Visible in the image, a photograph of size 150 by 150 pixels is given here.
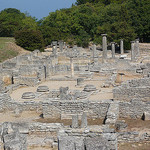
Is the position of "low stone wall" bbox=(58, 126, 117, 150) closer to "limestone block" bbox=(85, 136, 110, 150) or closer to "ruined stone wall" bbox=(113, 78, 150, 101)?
"limestone block" bbox=(85, 136, 110, 150)

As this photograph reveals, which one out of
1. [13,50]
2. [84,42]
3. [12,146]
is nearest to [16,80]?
[12,146]

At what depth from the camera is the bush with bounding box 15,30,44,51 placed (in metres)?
51.3

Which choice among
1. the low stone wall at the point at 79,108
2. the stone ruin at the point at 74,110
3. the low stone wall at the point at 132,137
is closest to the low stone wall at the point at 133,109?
the stone ruin at the point at 74,110

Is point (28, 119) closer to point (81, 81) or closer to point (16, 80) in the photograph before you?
point (81, 81)

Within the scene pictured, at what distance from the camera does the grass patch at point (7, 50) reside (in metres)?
44.3

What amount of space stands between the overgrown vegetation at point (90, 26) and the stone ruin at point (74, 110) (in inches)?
815

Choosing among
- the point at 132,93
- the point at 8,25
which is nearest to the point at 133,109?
the point at 132,93

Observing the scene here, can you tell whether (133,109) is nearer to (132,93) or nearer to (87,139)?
(132,93)

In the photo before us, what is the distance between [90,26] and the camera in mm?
63281

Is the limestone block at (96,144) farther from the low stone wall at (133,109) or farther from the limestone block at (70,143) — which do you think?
the low stone wall at (133,109)

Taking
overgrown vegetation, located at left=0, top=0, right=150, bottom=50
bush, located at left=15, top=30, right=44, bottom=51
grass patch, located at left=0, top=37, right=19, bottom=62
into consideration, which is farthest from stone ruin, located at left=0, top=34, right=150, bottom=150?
overgrown vegetation, located at left=0, top=0, right=150, bottom=50

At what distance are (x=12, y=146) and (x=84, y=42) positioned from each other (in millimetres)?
50539

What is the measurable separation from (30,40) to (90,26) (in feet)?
51.9

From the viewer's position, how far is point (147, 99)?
17203mm
